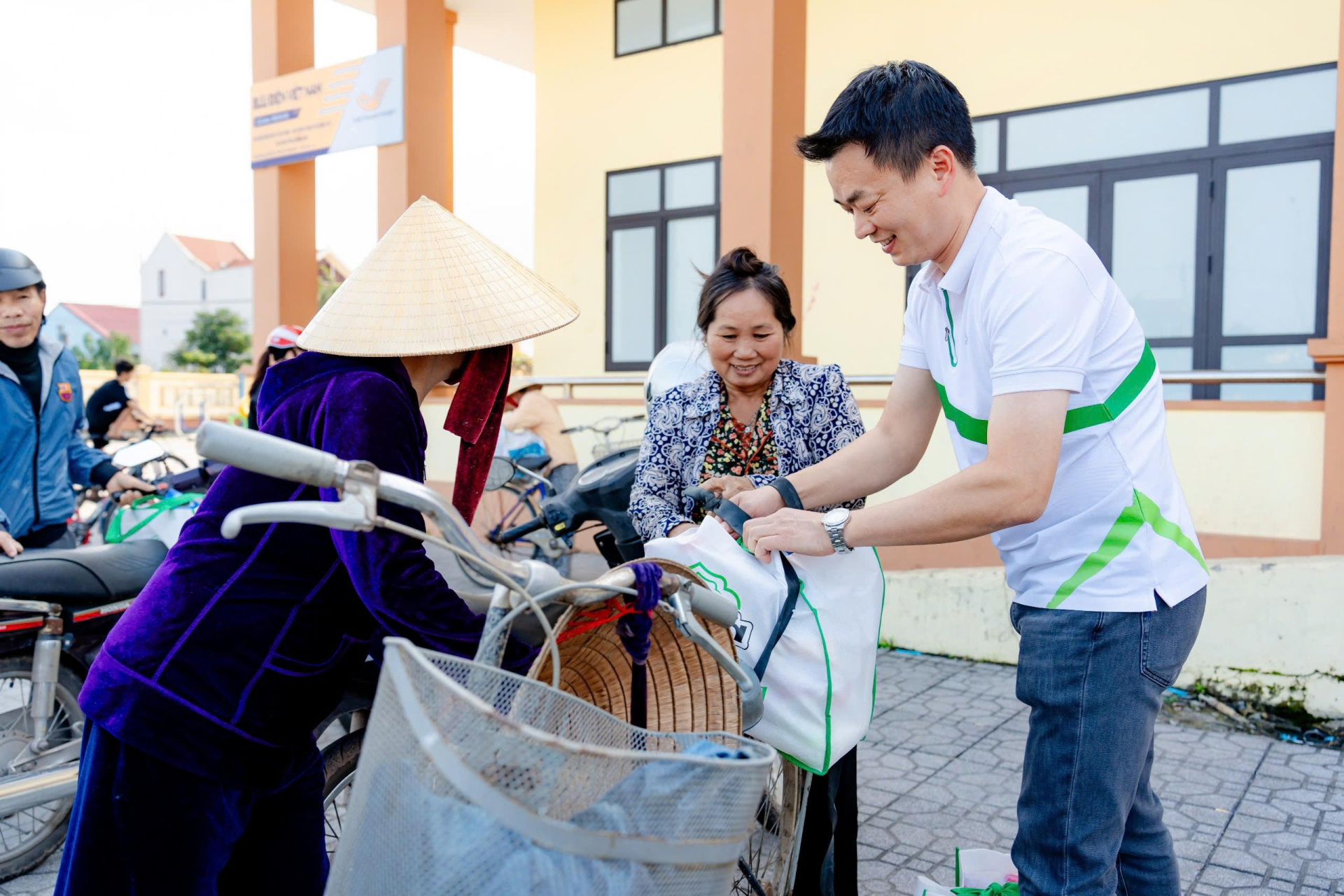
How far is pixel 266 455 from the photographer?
1154 mm

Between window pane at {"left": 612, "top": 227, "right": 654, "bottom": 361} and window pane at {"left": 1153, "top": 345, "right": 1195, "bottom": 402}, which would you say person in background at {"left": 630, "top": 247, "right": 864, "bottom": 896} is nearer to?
window pane at {"left": 1153, "top": 345, "right": 1195, "bottom": 402}

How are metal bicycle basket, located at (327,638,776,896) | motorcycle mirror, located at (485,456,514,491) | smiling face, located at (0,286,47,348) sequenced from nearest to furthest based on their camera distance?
metal bicycle basket, located at (327,638,776,896) → smiling face, located at (0,286,47,348) → motorcycle mirror, located at (485,456,514,491)

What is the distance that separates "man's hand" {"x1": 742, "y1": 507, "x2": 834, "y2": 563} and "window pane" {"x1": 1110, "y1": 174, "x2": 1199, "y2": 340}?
7.04m

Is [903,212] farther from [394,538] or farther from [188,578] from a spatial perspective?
[188,578]

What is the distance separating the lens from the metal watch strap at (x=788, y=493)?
2334mm

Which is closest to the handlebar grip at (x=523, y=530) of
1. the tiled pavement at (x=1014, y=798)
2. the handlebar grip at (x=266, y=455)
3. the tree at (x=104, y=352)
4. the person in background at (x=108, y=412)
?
the tiled pavement at (x=1014, y=798)

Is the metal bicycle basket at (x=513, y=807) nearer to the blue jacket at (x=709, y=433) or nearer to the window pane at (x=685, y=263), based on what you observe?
the blue jacket at (x=709, y=433)

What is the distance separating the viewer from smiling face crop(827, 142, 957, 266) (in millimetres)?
1885

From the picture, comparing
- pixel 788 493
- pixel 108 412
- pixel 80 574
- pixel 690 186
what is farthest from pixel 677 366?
pixel 108 412

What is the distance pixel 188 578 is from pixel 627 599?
760 millimetres

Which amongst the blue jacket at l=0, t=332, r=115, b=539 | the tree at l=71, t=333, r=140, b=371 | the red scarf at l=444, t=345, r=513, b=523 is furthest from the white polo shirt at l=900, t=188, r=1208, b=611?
the tree at l=71, t=333, r=140, b=371

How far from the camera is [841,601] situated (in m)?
2.21

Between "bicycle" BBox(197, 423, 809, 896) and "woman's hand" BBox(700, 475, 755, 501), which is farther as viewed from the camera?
"woman's hand" BBox(700, 475, 755, 501)

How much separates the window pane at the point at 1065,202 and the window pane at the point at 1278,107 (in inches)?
42.4
